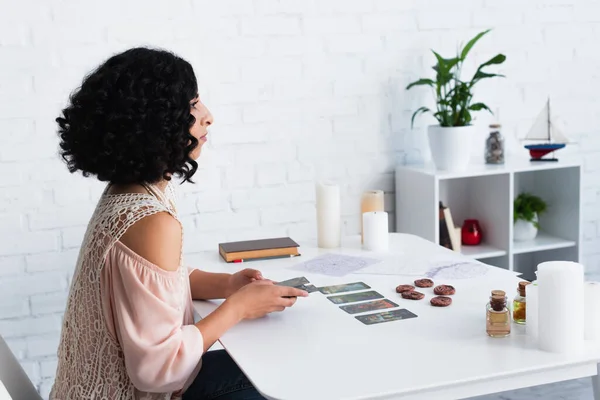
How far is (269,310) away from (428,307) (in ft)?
1.17

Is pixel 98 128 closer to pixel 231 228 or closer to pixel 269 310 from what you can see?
pixel 269 310

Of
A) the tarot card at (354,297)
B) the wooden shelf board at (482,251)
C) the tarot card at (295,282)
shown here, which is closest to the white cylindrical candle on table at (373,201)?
the tarot card at (295,282)

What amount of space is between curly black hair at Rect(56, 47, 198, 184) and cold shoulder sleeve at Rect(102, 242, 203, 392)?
0.18 meters

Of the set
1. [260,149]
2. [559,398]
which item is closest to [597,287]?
[559,398]

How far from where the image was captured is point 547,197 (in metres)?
3.54

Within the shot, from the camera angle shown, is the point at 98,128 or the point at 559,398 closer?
the point at 98,128

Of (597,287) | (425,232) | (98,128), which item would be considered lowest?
(425,232)

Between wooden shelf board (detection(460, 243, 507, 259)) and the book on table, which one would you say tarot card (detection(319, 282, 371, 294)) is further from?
wooden shelf board (detection(460, 243, 507, 259))

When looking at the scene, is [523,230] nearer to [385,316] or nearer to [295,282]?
[295,282]

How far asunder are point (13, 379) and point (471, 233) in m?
2.20

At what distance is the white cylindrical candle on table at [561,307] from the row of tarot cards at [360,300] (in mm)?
327

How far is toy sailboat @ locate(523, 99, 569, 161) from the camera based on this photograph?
335 centimetres

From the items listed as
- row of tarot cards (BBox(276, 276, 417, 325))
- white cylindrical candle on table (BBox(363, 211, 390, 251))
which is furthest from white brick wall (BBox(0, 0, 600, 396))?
row of tarot cards (BBox(276, 276, 417, 325))

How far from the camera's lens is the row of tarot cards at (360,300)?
1749 mm
